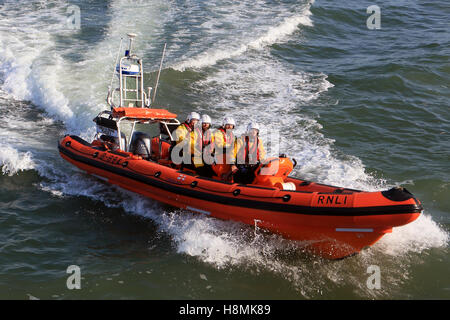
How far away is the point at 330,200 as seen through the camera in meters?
5.38

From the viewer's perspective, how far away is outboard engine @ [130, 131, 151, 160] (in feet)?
24.0

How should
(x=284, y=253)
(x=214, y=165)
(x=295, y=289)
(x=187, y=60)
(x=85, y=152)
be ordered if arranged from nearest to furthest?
(x=295, y=289)
(x=284, y=253)
(x=214, y=165)
(x=85, y=152)
(x=187, y=60)

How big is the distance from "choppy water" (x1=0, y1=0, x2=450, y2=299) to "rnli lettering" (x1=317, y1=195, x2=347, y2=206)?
743 millimetres

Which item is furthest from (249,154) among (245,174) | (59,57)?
(59,57)

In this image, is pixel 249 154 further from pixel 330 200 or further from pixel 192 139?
pixel 330 200

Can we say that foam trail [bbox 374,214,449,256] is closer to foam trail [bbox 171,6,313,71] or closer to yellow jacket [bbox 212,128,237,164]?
yellow jacket [bbox 212,128,237,164]

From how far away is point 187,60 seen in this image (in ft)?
40.8

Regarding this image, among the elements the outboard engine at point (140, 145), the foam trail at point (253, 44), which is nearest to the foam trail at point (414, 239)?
the outboard engine at point (140, 145)

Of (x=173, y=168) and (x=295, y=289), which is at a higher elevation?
(x=173, y=168)

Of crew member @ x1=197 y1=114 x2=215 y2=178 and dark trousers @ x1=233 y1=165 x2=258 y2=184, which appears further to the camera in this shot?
crew member @ x1=197 y1=114 x2=215 y2=178

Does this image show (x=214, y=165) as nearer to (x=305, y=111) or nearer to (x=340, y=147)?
(x=340, y=147)

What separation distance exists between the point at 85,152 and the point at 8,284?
9.27 ft

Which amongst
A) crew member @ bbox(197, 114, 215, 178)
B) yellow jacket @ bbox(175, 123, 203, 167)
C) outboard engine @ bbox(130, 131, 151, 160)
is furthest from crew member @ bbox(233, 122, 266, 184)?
outboard engine @ bbox(130, 131, 151, 160)
